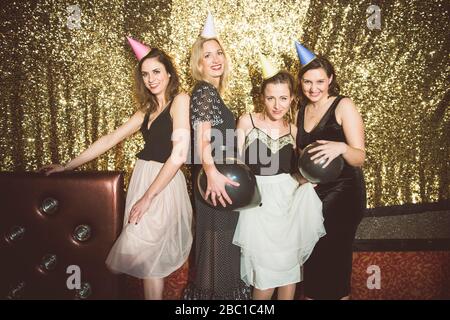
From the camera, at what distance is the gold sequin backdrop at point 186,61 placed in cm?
189

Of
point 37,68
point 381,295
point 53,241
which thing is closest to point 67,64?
point 37,68

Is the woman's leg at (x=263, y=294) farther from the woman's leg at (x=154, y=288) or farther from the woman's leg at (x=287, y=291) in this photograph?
the woman's leg at (x=154, y=288)

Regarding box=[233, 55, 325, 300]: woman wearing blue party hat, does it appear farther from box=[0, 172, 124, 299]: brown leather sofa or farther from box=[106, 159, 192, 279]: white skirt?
box=[0, 172, 124, 299]: brown leather sofa

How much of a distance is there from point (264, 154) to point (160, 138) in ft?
1.61

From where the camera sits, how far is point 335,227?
1527 mm

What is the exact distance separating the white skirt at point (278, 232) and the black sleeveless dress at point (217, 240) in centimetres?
5

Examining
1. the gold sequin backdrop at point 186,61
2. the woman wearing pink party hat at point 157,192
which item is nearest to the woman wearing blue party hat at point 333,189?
the gold sequin backdrop at point 186,61

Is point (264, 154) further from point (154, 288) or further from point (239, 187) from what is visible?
point (154, 288)

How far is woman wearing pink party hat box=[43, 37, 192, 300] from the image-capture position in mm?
1408

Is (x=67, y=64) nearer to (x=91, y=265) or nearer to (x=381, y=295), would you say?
(x=91, y=265)

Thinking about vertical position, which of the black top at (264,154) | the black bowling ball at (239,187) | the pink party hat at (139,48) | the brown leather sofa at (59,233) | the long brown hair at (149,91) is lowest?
the brown leather sofa at (59,233)

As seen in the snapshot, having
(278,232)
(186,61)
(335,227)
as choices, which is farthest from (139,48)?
(335,227)

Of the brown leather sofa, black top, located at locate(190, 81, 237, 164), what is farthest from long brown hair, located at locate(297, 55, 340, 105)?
Result: the brown leather sofa
